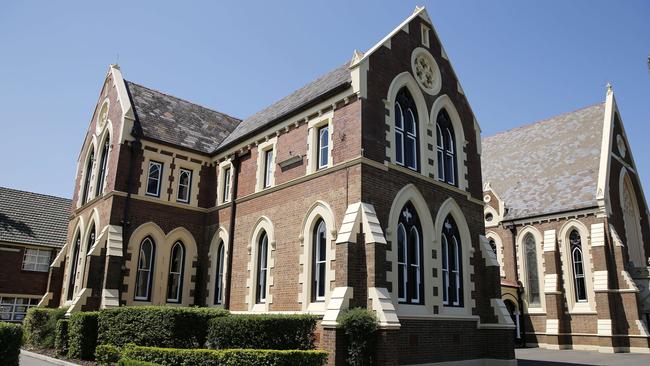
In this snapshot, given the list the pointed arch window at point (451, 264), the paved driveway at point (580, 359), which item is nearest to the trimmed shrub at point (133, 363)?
the pointed arch window at point (451, 264)

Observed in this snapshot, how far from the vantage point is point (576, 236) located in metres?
27.7

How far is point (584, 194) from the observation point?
27.9 m

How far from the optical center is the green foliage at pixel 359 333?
1271 centimetres

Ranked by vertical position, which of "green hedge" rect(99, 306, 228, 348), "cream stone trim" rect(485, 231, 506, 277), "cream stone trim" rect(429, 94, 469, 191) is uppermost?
"cream stone trim" rect(429, 94, 469, 191)

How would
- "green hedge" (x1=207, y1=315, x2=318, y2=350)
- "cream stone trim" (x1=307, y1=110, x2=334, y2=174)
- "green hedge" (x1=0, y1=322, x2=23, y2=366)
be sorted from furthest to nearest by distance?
"cream stone trim" (x1=307, y1=110, x2=334, y2=174), "green hedge" (x1=207, y1=315, x2=318, y2=350), "green hedge" (x1=0, y1=322, x2=23, y2=366)

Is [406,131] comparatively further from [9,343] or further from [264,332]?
[9,343]

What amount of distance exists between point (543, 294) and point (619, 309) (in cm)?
389

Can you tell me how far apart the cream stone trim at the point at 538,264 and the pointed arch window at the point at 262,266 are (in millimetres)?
18085

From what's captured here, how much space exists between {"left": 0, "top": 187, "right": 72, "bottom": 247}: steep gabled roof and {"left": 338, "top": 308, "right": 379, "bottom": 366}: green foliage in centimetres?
2369

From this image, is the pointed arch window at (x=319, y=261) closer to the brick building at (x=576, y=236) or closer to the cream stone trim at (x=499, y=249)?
the brick building at (x=576, y=236)

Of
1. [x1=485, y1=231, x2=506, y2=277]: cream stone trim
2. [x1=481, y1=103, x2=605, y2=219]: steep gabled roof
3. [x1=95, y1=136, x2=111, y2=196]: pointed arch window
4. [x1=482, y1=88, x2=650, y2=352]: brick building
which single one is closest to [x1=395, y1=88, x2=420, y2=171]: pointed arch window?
[x1=95, y1=136, x2=111, y2=196]: pointed arch window

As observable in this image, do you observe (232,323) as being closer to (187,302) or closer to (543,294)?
(187,302)

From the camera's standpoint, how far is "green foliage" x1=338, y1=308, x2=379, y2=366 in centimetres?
1271

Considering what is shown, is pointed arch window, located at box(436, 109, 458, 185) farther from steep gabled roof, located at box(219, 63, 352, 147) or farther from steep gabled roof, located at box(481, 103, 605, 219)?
steep gabled roof, located at box(481, 103, 605, 219)
